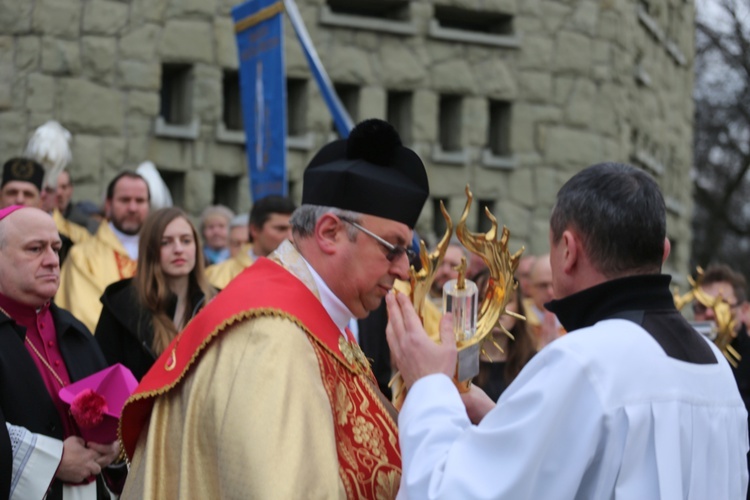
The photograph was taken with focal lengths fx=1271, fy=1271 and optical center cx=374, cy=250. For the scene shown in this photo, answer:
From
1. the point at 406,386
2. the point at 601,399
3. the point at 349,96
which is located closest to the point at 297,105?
the point at 349,96

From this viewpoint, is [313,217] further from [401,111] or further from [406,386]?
[401,111]

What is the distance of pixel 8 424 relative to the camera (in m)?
4.30

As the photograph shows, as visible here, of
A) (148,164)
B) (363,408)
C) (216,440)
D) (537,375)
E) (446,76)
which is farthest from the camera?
(446,76)

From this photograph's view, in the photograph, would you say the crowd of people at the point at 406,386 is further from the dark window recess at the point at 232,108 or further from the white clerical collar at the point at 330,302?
the dark window recess at the point at 232,108

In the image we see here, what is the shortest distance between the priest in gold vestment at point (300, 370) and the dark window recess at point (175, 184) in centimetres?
943

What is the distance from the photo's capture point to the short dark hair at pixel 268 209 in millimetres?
7090

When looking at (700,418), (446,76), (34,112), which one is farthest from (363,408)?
(446,76)

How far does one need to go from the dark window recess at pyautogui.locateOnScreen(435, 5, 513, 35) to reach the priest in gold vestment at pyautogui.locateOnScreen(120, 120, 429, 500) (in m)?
12.1

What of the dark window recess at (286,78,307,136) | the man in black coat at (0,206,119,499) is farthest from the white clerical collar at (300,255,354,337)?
the dark window recess at (286,78,307,136)

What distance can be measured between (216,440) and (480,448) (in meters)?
0.70

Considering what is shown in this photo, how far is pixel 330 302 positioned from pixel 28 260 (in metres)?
1.47

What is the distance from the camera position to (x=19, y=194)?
275 inches

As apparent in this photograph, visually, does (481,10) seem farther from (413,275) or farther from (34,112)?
(413,275)

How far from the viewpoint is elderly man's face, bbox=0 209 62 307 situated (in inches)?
179
